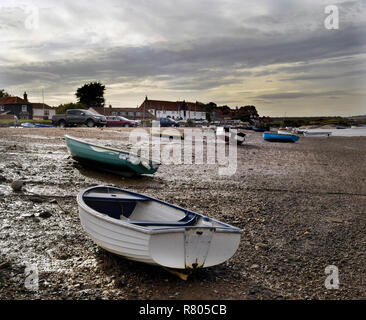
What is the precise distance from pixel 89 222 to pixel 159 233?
1.79 metres

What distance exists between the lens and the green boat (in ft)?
43.7

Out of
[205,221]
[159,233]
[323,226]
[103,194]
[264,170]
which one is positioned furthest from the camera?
[264,170]

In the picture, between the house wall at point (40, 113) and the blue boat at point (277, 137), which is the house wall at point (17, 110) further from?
the blue boat at point (277, 137)

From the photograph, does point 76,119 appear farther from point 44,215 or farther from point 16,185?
point 44,215

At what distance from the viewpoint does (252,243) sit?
803cm

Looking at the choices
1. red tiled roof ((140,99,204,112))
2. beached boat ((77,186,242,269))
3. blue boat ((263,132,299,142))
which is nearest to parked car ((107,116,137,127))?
blue boat ((263,132,299,142))

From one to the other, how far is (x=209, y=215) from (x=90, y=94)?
303ft

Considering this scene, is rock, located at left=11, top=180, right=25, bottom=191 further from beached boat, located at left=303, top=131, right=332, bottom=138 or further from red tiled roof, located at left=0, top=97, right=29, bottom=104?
red tiled roof, located at left=0, top=97, right=29, bottom=104

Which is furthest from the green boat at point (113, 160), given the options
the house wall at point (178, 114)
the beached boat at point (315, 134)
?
the house wall at point (178, 114)

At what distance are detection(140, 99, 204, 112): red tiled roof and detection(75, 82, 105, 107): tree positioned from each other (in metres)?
12.3

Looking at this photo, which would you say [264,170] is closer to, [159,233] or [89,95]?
[159,233]

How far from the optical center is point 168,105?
342 feet

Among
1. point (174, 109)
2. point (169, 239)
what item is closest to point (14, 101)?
point (174, 109)
